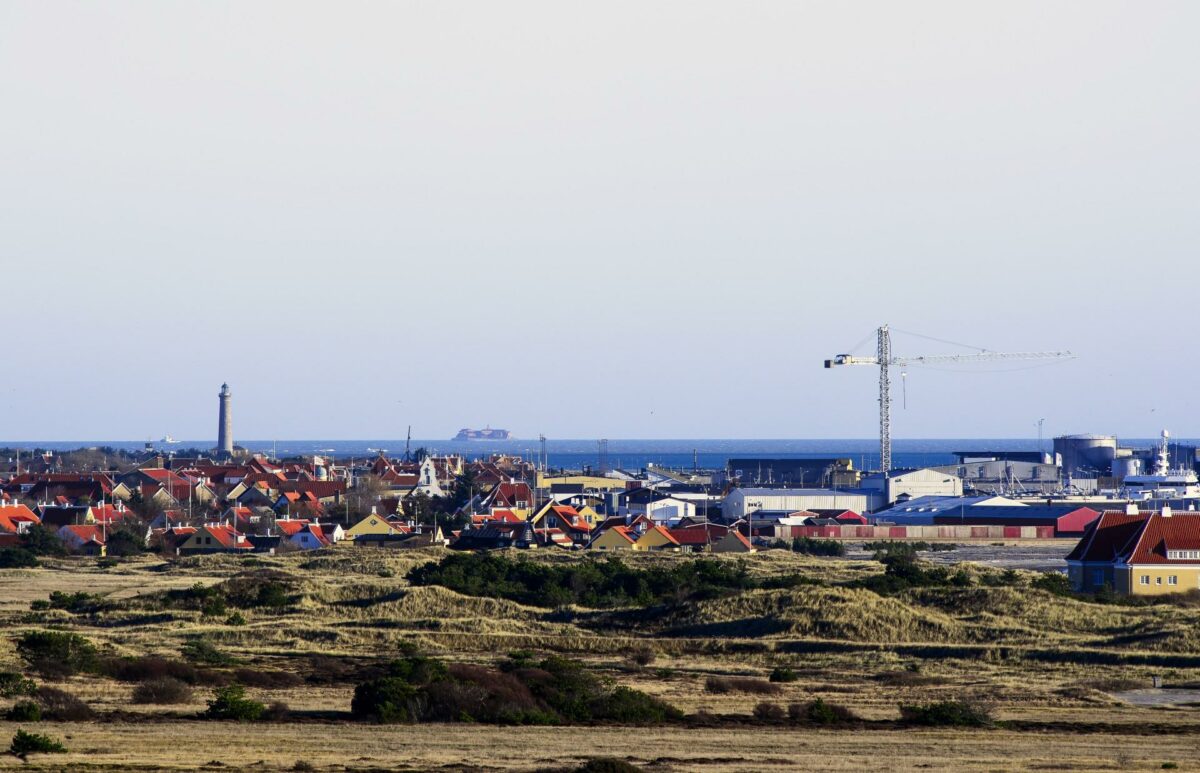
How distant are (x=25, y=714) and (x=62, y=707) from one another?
3.49ft

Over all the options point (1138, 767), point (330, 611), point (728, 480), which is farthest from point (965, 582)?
point (728, 480)

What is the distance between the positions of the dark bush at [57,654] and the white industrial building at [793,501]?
85.2 m

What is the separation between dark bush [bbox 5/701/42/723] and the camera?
31.9 meters

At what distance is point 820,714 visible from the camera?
33.8 m

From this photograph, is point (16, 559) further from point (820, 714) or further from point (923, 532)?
point (923, 532)

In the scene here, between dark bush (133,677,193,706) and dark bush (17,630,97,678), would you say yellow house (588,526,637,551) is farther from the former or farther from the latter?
dark bush (133,677,193,706)

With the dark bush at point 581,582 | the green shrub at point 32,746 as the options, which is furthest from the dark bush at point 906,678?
the green shrub at point 32,746

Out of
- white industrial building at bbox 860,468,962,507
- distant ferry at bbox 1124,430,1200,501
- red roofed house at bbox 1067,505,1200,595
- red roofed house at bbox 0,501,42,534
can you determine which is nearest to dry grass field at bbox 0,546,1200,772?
red roofed house at bbox 1067,505,1200,595

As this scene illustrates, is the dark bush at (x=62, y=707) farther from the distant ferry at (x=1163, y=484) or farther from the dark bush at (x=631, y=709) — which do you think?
the distant ferry at (x=1163, y=484)

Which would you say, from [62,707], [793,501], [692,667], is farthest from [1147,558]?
[793,501]

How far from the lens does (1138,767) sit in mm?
28203

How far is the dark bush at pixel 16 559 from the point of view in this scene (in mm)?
81438

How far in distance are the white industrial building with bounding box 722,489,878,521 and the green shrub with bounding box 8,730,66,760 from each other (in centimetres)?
9746

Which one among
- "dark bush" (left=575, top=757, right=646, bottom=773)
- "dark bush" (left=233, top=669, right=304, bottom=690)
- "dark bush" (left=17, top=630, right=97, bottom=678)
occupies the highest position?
"dark bush" (left=17, top=630, right=97, bottom=678)
